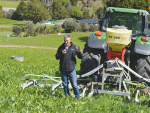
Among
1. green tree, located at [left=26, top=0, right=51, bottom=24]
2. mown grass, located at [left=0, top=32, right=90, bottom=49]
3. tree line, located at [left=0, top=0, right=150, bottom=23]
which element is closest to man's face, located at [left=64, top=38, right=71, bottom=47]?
mown grass, located at [left=0, top=32, right=90, bottom=49]

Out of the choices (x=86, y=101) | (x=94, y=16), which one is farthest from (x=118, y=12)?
(x=94, y=16)

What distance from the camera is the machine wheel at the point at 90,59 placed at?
6254 millimetres

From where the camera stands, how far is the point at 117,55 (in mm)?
5836

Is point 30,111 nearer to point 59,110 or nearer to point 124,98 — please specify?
point 59,110

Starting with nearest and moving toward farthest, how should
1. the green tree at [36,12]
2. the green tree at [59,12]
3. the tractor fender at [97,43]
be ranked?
the tractor fender at [97,43], the green tree at [36,12], the green tree at [59,12]

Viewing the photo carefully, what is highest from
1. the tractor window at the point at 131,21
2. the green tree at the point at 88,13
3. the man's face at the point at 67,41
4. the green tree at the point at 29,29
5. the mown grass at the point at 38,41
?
the tractor window at the point at 131,21

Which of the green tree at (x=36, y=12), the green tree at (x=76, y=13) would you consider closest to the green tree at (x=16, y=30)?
the green tree at (x=36, y=12)

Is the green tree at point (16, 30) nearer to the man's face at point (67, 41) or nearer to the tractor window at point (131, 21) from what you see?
the tractor window at point (131, 21)

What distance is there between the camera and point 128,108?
4672 millimetres

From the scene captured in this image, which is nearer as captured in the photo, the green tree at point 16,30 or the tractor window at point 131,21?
the tractor window at point 131,21

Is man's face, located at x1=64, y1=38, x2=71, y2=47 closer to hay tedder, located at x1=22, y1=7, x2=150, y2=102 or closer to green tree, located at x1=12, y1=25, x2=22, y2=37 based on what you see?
hay tedder, located at x1=22, y1=7, x2=150, y2=102

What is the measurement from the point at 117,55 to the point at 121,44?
599 mm

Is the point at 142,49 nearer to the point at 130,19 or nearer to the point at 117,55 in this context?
the point at 117,55

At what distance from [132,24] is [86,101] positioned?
3636 mm
